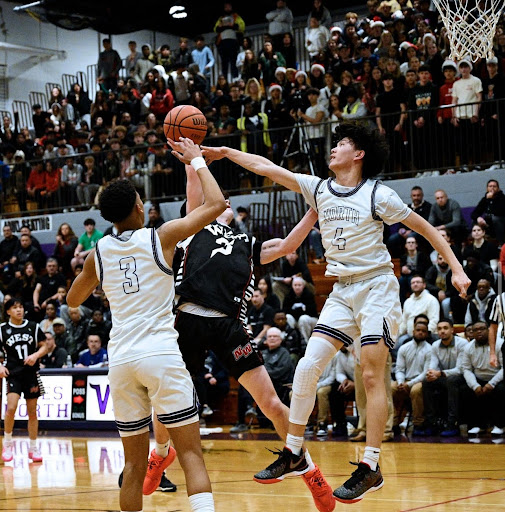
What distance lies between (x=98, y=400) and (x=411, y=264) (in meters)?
5.26

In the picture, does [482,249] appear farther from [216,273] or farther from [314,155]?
[216,273]

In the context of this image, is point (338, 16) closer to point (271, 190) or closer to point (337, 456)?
point (271, 190)

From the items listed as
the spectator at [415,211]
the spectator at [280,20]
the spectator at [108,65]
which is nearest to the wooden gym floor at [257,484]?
the spectator at [415,211]

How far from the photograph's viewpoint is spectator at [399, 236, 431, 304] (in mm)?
13906

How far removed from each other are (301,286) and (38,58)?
1583 cm

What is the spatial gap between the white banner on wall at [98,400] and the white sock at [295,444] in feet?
26.7

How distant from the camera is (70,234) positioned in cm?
1898

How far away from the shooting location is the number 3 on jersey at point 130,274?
507 centimetres

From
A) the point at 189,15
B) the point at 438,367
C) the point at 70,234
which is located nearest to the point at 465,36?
the point at 438,367

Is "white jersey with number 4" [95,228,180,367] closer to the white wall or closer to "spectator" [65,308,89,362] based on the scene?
"spectator" [65,308,89,362]

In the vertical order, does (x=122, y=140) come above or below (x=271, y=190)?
above

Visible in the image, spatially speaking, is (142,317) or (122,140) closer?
(142,317)

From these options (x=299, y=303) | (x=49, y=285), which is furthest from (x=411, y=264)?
(x=49, y=285)

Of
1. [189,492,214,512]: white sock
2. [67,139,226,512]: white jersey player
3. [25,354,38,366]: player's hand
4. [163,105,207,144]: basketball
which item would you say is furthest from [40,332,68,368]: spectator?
[189,492,214,512]: white sock
